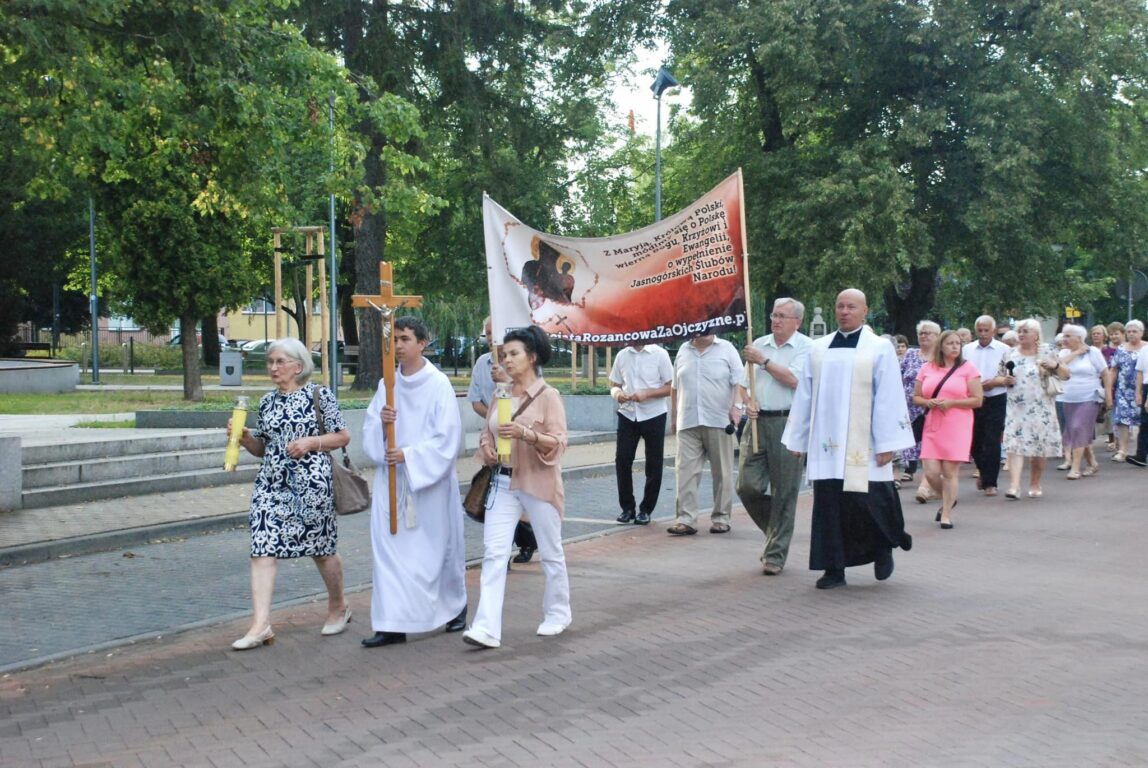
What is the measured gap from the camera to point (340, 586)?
26.1 ft

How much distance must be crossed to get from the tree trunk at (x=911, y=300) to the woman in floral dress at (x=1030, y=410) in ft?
69.4

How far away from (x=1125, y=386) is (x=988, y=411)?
4428 mm

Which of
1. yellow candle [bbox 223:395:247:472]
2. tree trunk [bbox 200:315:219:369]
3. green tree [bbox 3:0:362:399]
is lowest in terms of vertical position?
yellow candle [bbox 223:395:247:472]

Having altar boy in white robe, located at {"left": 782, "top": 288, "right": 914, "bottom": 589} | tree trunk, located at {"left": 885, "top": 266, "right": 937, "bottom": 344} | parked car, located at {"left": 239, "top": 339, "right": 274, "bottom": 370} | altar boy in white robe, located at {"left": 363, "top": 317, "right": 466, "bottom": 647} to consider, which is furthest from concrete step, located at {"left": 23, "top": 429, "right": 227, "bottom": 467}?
parked car, located at {"left": 239, "top": 339, "right": 274, "bottom": 370}

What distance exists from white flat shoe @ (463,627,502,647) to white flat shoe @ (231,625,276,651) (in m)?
1.10

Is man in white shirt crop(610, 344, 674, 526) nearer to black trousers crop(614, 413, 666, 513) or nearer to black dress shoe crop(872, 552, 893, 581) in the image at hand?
black trousers crop(614, 413, 666, 513)

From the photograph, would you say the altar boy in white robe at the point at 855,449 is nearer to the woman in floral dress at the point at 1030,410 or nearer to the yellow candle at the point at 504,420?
the yellow candle at the point at 504,420

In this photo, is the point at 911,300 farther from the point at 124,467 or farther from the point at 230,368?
the point at 124,467

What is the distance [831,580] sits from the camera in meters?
9.33

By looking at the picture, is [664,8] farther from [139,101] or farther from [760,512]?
[760,512]

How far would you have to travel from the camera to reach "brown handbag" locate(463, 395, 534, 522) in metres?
7.86

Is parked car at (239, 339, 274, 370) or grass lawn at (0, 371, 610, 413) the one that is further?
parked car at (239, 339, 274, 370)

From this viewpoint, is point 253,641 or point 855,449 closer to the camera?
point 253,641

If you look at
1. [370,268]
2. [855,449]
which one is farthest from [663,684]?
[370,268]
